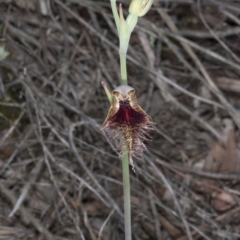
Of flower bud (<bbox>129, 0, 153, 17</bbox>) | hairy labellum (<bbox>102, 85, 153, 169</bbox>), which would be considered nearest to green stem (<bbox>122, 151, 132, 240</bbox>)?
hairy labellum (<bbox>102, 85, 153, 169</bbox>)

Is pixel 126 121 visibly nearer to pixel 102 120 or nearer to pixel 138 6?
pixel 138 6

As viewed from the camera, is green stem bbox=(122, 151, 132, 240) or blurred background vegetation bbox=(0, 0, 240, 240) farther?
blurred background vegetation bbox=(0, 0, 240, 240)

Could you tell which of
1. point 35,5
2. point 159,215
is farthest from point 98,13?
point 159,215

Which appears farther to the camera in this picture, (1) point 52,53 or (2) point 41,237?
(1) point 52,53

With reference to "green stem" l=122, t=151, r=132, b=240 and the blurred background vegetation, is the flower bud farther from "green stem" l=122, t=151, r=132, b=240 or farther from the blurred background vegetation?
the blurred background vegetation

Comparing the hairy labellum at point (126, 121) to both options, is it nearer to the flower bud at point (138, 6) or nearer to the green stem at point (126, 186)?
the green stem at point (126, 186)

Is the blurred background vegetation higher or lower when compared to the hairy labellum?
higher

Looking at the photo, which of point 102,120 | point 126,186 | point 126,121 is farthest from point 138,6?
point 102,120

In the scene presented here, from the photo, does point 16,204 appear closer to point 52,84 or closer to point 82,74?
point 52,84
